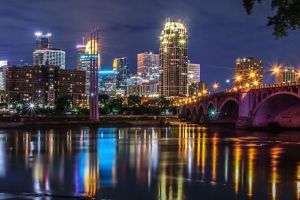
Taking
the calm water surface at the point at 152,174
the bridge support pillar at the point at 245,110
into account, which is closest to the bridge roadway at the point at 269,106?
the bridge support pillar at the point at 245,110

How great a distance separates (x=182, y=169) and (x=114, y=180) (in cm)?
747

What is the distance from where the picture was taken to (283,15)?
71.5 feet

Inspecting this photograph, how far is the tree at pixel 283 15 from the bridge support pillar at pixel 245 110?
289 ft

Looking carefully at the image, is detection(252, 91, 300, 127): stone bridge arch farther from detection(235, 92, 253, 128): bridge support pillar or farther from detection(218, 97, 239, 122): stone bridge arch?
detection(218, 97, 239, 122): stone bridge arch

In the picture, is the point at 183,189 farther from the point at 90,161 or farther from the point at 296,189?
the point at 90,161

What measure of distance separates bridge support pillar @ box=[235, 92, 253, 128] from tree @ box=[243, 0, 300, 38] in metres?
88.1

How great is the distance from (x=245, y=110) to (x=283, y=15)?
3617 inches

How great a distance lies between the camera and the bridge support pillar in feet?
361

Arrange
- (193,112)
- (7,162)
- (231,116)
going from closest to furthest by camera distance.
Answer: (7,162) → (231,116) → (193,112)

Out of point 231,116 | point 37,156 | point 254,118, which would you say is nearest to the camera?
point 37,156

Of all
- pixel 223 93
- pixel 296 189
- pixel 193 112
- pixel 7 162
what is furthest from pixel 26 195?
pixel 193 112

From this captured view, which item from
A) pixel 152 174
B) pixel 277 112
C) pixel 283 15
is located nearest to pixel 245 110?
pixel 277 112

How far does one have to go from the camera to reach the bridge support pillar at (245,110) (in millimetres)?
110062

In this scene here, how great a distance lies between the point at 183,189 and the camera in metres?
29.4
